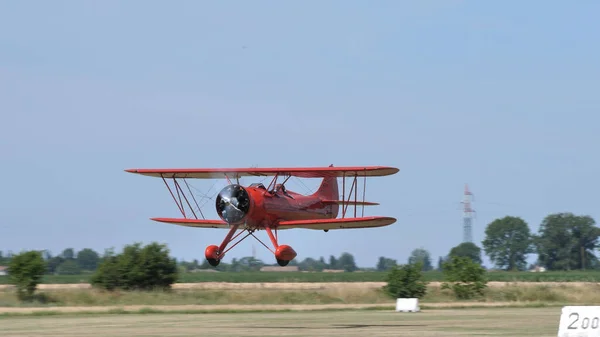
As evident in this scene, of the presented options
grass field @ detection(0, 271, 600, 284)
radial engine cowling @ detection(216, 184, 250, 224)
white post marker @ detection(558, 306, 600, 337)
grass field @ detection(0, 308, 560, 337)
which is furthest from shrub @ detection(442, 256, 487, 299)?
white post marker @ detection(558, 306, 600, 337)

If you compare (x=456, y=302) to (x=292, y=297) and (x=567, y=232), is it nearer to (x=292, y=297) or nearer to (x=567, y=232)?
(x=292, y=297)

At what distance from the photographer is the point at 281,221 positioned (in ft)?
126

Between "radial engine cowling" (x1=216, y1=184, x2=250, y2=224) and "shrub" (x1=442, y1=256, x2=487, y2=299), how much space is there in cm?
2260

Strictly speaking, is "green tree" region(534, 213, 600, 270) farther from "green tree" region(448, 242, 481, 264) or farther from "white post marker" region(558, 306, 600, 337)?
"white post marker" region(558, 306, 600, 337)

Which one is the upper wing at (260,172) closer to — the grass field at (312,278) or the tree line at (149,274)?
the tree line at (149,274)

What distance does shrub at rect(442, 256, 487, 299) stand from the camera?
56.3m

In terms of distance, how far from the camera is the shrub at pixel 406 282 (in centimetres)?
5381

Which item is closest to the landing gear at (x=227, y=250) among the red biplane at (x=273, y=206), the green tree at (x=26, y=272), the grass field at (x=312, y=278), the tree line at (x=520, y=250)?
the red biplane at (x=273, y=206)

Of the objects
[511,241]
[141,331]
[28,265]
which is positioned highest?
[511,241]

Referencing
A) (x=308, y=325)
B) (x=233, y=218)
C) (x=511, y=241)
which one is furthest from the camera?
(x=511, y=241)

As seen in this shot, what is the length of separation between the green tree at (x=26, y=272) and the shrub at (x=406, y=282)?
18154mm

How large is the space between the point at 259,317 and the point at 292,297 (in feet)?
39.1

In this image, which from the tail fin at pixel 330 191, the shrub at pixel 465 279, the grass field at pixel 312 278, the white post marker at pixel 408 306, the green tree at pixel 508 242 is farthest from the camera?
the green tree at pixel 508 242

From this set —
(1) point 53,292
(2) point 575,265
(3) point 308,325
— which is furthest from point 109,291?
(2) point 575,265
